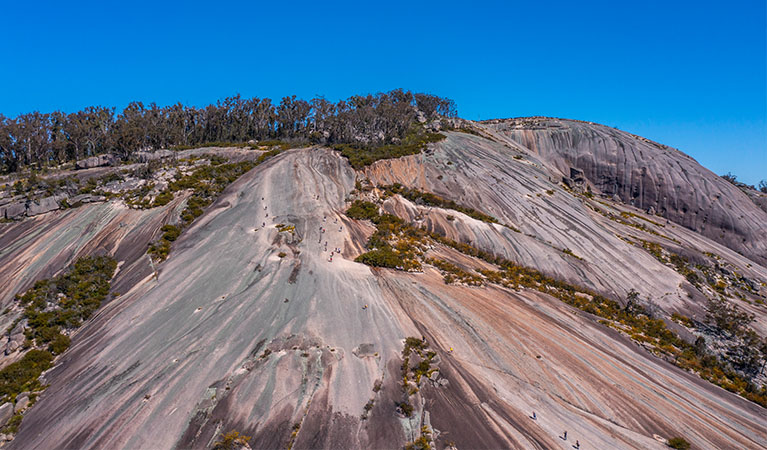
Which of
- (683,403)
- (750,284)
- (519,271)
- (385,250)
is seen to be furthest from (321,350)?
(750,284)

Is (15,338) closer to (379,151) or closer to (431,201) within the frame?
(431,201)

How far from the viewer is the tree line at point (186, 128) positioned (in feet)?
175

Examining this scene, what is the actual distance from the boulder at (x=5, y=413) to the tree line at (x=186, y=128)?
46032mm

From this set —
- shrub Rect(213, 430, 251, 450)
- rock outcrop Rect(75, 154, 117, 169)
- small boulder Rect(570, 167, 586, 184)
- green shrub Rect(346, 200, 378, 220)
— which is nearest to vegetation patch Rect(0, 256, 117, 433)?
shrub Rect(213, 430, 251, 450)

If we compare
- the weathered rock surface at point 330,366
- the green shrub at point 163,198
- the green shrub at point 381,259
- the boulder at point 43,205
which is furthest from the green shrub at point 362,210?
the boulder at point 43,205

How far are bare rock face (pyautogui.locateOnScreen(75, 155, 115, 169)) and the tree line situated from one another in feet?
11.1

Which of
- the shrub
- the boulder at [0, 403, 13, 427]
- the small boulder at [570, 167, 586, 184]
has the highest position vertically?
the small boulder at [570, 167, 586, 184]

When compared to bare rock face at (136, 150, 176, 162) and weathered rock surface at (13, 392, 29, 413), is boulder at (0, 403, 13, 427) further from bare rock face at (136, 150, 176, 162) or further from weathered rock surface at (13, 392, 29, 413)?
bare rock face at (136, 150, 176, 162)

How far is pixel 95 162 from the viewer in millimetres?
47625

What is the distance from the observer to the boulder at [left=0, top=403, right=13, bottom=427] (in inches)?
Answer: 629

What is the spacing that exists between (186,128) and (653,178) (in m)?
102

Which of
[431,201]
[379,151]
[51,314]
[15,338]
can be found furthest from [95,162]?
[431,201]

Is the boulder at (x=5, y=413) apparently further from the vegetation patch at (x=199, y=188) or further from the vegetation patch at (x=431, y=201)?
the vegetation patch at (x=431, y=201)

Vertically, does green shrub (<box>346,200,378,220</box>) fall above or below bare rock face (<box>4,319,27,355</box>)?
above
